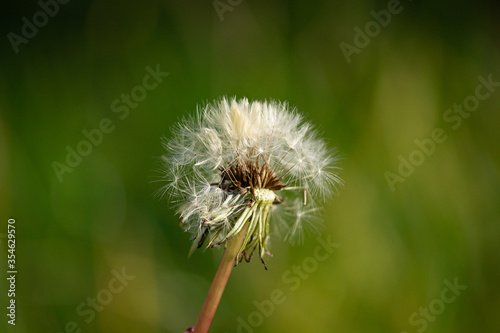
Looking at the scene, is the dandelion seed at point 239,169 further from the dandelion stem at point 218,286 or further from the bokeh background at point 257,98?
the bokeh background at point 257,98

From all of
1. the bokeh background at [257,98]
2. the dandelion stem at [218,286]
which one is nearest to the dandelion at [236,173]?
the dandelion stem at [218,286]

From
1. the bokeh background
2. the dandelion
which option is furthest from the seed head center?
the bokeh background

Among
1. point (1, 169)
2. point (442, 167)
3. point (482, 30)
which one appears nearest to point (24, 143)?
point (1, 169)

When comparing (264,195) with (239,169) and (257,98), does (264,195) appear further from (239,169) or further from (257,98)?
(257,98)

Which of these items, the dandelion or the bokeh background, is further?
the bokeh background

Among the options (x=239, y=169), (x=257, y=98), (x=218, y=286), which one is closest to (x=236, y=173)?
(x=239, y=169)

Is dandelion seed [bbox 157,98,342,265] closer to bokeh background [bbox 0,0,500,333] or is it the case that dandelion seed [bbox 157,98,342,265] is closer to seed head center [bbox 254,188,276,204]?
seed head center [bbox 254,188,276,204]
